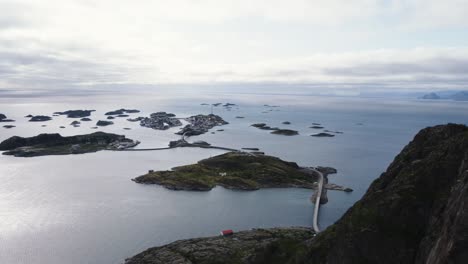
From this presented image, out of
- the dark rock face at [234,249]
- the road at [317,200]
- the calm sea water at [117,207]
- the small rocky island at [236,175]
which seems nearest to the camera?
the dark rock face at [234,249]

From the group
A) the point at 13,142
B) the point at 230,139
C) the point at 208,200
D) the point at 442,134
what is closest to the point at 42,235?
the point at 208,200

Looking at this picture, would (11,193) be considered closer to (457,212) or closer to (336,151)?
(457,212)

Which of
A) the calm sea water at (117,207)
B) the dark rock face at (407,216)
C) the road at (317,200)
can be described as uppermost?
the dark rock face at (407,216)

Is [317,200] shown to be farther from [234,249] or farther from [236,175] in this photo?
[234,249]

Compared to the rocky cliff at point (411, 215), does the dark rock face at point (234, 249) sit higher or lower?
lower

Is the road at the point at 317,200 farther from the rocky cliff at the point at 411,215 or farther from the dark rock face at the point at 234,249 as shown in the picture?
the rocky cliff at the point at 411,215

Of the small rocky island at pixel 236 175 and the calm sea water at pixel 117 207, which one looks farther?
the small rocky island at pixel 236 175

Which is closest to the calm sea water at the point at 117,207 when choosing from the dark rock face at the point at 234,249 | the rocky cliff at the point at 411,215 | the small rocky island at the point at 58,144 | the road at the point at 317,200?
the road at the point at 317,200
